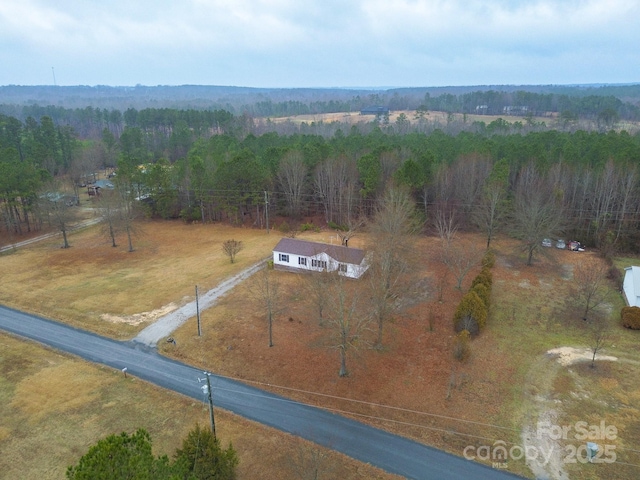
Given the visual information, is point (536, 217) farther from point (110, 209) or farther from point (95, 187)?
point (95, 187)

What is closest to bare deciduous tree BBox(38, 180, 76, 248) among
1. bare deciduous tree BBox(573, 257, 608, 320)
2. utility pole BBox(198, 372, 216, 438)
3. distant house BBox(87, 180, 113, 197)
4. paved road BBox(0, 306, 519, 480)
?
paved road BBox(0, 306, 519, 480)

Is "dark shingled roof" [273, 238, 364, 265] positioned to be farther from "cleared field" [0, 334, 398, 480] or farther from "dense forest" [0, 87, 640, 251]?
"cleared field" [0, 334, 398, 480]

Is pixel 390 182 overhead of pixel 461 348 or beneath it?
overhead

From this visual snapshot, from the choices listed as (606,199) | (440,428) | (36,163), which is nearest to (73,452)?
(440,428)

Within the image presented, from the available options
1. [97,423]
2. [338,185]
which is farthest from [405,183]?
[97,423]

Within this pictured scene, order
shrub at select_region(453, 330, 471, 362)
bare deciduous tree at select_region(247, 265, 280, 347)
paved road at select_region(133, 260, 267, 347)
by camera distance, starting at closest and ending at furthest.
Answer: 1. shrub at select_region(453, 330, 471, 362)
2. paved road at select_region(133, 260, 267, 347)
3. bare deciduous tree at select_region(247, 265, 280, 347)
